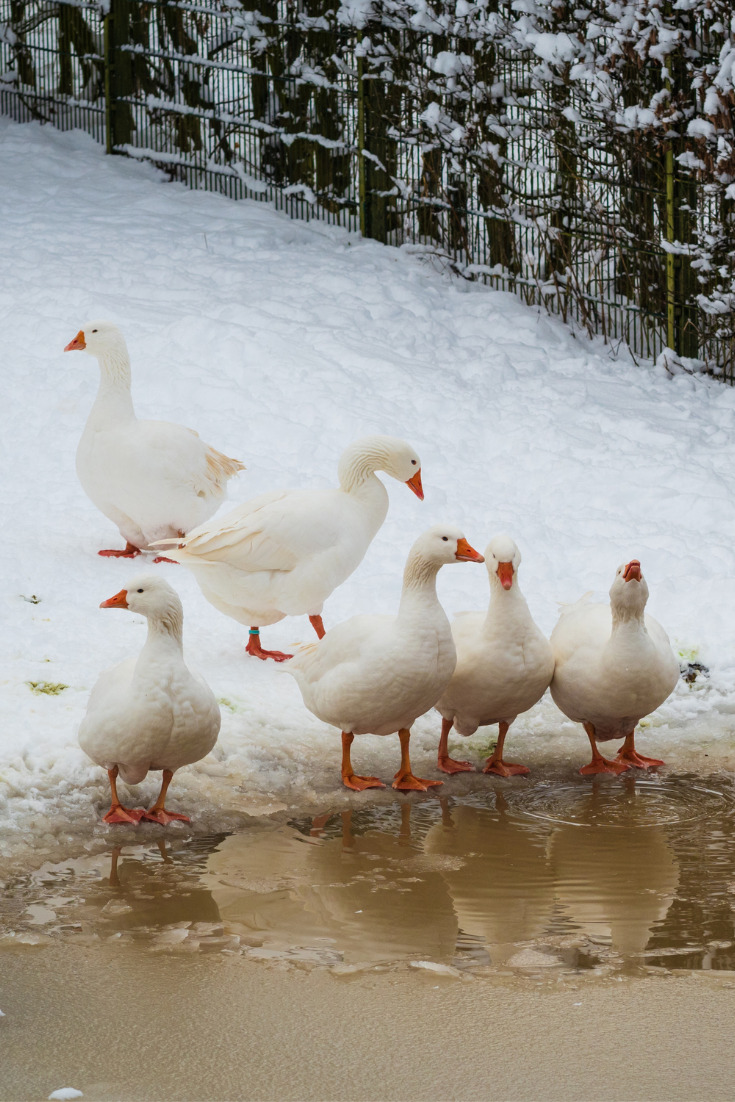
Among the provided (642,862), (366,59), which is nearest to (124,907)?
(642,862)

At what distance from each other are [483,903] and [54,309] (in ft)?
24.5

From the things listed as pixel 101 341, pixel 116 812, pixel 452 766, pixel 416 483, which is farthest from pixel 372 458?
pixel 116 812

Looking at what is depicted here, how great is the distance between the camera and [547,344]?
11.5 m

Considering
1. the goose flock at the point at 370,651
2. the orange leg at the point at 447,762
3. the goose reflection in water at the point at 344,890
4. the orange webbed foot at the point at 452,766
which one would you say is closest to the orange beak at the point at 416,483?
the goose flock at the point at 370,651

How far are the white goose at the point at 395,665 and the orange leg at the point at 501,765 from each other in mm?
283

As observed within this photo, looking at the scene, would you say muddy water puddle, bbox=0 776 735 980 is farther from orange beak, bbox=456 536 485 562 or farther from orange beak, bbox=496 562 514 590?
orange beak, bbox=456 536 485 562

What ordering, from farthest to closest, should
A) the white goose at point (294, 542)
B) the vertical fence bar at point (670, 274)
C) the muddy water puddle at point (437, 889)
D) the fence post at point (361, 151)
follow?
the fence post at point (361, 151) → the vertical fence bar at point (670, 274) → the white goose at point (294, 542) → the muddy water puddle at point (437, 889)

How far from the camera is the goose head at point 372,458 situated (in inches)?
269

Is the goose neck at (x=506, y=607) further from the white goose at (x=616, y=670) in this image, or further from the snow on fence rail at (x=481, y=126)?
the snow on fence rail at (x=481, y=126)

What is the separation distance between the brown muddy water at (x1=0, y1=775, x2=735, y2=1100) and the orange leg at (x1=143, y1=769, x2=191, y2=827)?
6cm

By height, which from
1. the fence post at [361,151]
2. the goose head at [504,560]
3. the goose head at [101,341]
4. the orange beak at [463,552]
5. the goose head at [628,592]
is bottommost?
the goose head at [628,592]

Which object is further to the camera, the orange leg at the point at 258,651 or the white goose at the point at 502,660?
the orange leg at the point at 258,651

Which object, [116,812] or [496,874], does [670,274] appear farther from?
[116,812]

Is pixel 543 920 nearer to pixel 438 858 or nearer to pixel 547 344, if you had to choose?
pixel 438 858
